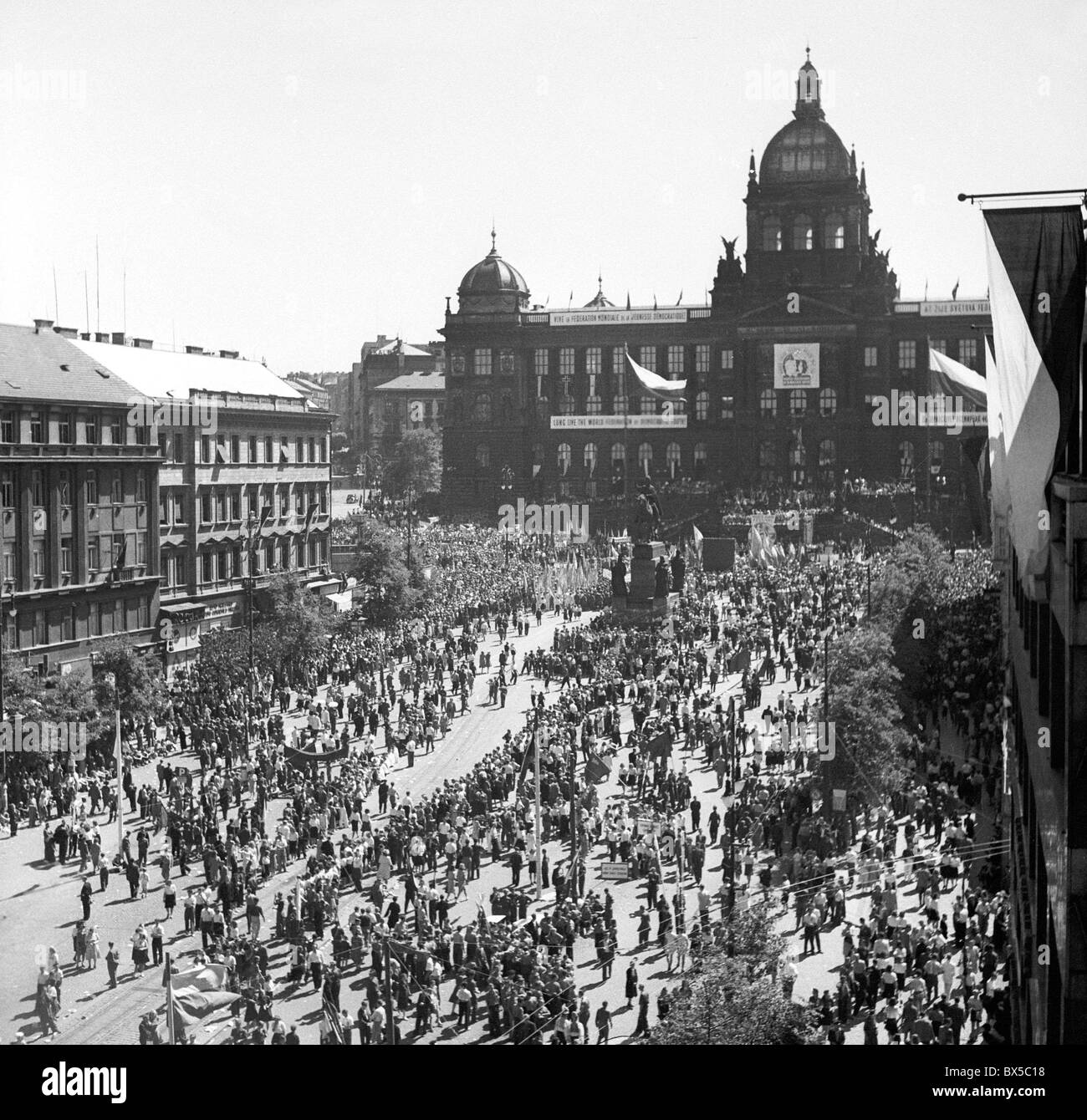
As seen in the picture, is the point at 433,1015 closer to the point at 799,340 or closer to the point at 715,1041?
the point at 715,1041

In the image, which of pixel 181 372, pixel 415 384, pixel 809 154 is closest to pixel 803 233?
pixel 809 154

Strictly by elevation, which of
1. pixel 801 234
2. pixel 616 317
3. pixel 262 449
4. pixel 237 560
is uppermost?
pixel 801 234

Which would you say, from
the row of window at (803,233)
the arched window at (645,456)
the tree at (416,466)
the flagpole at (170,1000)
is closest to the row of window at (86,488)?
the flagpole at (170,1000)

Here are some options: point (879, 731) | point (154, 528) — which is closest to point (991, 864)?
point (879, 731)

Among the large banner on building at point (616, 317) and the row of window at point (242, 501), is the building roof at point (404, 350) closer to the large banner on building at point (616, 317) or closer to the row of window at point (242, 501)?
the large banner on building at point (616, 317)

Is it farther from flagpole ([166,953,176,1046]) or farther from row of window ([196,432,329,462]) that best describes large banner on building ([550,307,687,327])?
flagpole ([166,953,176,1046])

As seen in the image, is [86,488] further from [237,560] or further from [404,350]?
[404,350]
